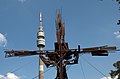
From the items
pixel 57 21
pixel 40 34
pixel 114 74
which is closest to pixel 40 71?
pixel 40 34

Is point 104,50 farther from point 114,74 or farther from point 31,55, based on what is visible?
point 114,74

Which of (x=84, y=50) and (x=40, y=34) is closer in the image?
(x=84, y=50)

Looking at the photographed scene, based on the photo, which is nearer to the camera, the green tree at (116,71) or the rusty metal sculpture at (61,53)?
the rusty metal sculpture at (61,53)

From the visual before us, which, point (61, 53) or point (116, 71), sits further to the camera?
point (116, 71)

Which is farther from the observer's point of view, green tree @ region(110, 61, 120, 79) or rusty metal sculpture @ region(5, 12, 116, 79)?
green tree @ region(110, 61, 120, 79)

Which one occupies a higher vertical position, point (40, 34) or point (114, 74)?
point (40, 34)

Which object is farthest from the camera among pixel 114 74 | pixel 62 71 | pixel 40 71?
pixel 40 71

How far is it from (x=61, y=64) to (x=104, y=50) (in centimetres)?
482

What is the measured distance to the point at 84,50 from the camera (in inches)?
1352

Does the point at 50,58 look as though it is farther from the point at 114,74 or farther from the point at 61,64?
the point at 114,74

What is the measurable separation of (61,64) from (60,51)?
1.43 m

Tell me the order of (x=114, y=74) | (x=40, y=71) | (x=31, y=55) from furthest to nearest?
1. (x=40, y=71)
2. (x=114, y=74)
3. (x=31, y=55)

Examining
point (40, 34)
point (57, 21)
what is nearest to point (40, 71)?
point (40, 34)

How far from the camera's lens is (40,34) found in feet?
265
